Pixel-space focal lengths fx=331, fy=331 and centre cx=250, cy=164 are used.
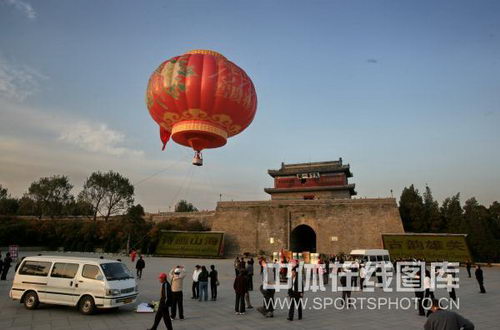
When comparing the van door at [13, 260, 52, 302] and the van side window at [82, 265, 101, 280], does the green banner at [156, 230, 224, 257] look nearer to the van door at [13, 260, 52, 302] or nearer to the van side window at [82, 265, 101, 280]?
the van door at [13, 260, 52, 302]

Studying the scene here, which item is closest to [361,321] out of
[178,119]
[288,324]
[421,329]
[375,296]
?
[421,329]

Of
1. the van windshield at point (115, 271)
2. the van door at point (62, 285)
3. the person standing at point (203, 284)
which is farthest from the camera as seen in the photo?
the person standing at point (203, 284)

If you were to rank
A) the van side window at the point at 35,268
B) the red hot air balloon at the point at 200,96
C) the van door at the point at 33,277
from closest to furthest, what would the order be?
the van door at the point at 33,277 < the van side window at the point at 35,268 < the red hot air balloon at the point at 200,96

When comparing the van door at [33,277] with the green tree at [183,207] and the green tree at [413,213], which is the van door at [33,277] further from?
the green tree at [183,207]

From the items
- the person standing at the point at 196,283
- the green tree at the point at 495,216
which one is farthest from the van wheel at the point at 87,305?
the green tree at the point at 495,216

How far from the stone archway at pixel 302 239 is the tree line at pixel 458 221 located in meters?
10.7

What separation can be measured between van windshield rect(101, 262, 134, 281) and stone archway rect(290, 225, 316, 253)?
1095 inches

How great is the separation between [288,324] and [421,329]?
299 cm

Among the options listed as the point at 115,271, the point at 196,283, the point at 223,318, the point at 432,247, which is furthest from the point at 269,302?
the point at 432,247

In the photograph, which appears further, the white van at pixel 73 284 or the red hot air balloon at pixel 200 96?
the red hot air balloon at pixel 200 96

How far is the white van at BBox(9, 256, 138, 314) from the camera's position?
→ 8188 mm

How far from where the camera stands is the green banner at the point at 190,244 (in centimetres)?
3288

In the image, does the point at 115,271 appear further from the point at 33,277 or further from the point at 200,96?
the point at 200,96

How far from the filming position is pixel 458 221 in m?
31.3
